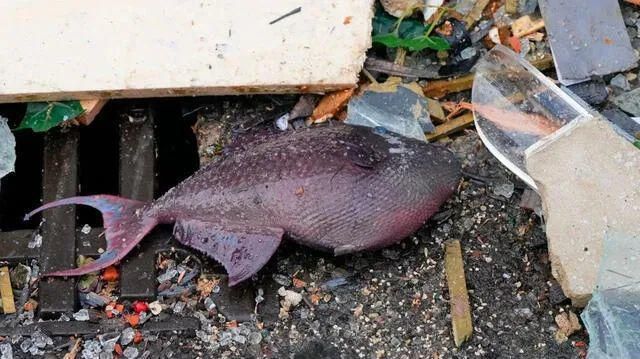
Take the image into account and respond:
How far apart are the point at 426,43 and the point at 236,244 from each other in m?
1.18

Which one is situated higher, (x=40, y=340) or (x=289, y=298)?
(x=40, y=340)

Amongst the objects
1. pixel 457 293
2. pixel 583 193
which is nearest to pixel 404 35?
pixel 583 193

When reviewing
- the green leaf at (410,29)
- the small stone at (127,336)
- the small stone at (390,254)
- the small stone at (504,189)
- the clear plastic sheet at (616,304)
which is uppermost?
the green leaf at (410,29)

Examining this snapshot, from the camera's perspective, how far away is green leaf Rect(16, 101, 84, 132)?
3773mm

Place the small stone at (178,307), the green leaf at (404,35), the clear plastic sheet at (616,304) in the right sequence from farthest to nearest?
1. the green leaf at (404,35)
2. the small stone at (178,307)
3. the clear plastic sheet at (616,304)

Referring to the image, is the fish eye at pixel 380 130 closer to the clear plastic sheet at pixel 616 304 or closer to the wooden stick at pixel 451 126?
the wooden stick at pixel 451 126

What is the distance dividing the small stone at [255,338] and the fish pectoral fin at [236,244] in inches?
8.1

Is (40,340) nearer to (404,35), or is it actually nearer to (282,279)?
(282,279)

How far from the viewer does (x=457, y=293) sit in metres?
3.48

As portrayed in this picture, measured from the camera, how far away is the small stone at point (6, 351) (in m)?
3.49

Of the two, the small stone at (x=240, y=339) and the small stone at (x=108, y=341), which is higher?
the small stone at (x=108, y=341)

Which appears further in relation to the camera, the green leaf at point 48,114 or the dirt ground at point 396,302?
the green leaf at point 48,114

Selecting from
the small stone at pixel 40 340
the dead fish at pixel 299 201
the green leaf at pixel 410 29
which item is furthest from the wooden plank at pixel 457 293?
the small stone at pixel 40 340

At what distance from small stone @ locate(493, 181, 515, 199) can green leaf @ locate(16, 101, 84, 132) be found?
169cm
